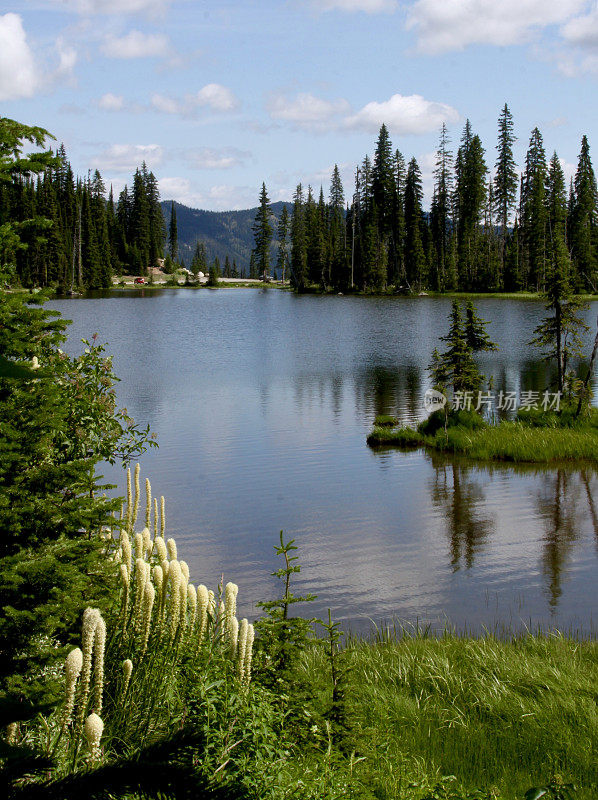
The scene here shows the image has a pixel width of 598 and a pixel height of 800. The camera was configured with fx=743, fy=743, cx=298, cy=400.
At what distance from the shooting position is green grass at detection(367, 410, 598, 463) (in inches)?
704

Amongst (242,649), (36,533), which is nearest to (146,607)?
(242,649)

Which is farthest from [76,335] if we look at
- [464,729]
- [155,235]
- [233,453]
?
[155,235]

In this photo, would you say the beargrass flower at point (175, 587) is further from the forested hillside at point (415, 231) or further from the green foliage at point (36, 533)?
the forested hillside at point (415, 231)

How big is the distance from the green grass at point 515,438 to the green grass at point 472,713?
35.0ft

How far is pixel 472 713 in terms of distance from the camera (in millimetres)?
5805

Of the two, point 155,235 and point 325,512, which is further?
point 155,235

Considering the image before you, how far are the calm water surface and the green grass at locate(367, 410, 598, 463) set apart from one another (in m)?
0.77

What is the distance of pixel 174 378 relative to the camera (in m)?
30.5

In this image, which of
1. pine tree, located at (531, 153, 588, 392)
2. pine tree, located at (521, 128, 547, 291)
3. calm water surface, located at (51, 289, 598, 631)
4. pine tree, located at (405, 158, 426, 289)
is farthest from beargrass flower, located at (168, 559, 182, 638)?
pine tree, located at (405, 158, 426, 289)

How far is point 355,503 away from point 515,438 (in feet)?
19.6

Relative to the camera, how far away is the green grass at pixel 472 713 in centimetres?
462

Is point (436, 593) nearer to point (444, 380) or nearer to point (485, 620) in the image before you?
point (485, 620)

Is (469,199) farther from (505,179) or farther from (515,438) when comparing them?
(515,438)

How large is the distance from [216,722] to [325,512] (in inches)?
400
